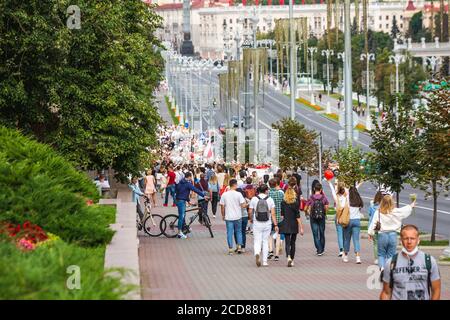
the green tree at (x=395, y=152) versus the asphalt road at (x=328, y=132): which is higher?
the green tree at (x=395, y=152)

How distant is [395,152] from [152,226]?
18.0 ft

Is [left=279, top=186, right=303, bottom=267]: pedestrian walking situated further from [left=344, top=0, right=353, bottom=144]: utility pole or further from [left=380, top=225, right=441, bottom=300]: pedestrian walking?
[left=344, top=0, right=353, bottom=144]: utility pole

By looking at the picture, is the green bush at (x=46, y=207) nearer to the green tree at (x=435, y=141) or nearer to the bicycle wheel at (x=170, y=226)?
the green tree at (x=435, y=141)

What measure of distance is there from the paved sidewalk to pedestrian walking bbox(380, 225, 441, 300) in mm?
5739

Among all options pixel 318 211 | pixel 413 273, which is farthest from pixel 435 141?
pixel 413 273

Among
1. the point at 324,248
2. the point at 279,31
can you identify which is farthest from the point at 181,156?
the point at 324,248

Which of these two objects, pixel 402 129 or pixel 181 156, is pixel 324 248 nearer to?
pixel 402 129

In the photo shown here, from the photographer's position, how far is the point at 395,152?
1223 inches

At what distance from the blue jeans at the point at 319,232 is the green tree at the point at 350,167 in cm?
769

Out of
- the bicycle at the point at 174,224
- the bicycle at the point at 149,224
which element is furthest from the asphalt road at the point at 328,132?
the bicycle at the point at 149,224

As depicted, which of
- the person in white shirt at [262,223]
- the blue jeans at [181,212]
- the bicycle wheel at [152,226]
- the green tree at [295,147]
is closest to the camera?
the person in white shirt at [262,223]

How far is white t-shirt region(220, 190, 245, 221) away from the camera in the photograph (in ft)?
85.6

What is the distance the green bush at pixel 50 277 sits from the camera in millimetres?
11336

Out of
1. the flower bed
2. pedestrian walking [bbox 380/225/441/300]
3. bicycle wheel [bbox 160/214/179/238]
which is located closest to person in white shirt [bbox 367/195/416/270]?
the flower bed
